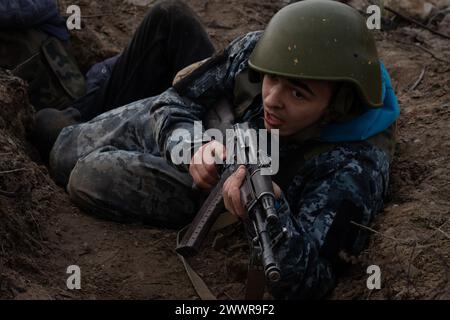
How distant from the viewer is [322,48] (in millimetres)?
2973

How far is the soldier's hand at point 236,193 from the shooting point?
2.75m

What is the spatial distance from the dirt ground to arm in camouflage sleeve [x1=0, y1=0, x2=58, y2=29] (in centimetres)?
40

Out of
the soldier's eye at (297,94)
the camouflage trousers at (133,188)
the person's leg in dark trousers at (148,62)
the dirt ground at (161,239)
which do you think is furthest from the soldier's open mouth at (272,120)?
the person's leg in dark trousers at (148,62)

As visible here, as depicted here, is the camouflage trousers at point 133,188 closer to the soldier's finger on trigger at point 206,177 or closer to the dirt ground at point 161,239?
the dirt ground at point 161,239

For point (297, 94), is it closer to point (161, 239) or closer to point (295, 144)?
point (295, 144)

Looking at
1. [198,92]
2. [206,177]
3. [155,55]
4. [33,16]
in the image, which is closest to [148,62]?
[155,55]

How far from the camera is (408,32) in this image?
611 centimetres

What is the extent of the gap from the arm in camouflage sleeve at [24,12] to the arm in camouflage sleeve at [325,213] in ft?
7.12

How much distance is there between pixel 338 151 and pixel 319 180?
14cm

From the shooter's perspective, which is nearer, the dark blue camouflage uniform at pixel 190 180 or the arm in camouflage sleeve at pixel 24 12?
the dark blue camouflage uniform at pixel 190 180

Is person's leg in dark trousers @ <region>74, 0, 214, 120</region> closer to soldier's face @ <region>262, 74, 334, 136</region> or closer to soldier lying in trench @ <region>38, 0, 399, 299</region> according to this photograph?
soldier lying in trench @ <region>38, 0, 399, 299</region>

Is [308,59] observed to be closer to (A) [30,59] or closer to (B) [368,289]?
(B) [368,289]

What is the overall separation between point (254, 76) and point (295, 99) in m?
0.37

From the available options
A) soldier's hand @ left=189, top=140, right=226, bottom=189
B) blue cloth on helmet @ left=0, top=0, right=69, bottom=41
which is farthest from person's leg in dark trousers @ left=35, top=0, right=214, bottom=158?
soldier's hand @ left=189, top=140, right=226, bottom=189
